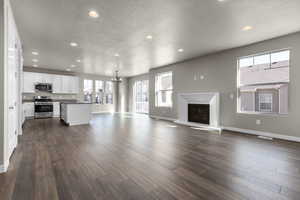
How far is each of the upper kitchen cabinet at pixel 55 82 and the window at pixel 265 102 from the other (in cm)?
961

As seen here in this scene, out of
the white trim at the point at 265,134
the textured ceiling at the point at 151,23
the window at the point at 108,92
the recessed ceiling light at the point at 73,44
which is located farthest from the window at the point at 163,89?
the recessed ceiling light at the point at 73,44

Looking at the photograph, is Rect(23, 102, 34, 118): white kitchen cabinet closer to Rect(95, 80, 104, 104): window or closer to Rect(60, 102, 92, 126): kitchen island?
Rect(60, 102, 92, 126): kitchen island

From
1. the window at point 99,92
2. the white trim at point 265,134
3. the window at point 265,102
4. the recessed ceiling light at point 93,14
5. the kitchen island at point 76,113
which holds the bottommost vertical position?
the white trim at point 265,134

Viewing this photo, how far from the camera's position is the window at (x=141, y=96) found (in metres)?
10.4

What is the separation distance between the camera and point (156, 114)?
829 cm

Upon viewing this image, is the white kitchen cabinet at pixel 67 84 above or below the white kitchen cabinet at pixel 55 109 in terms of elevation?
above

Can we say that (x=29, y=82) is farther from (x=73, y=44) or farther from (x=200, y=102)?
(x=200, y=102)

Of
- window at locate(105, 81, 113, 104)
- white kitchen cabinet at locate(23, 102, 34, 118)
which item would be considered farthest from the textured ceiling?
window at locate(105, 81, 113, 104)

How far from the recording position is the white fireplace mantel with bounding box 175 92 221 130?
17.3ft

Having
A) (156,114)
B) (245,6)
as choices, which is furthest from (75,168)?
(156,114)

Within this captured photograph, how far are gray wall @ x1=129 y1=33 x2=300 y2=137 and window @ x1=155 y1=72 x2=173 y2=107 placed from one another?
41 cm

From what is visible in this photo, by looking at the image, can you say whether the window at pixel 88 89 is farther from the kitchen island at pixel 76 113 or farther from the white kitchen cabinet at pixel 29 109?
the kitchen island at pixel 76 113

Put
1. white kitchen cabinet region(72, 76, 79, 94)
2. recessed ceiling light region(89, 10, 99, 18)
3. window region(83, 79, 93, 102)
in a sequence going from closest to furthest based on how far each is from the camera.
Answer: recessed ceiling light region(89, 10, 99, 18) < white kitchen cabinet region(72, 76, 79, 94) < window region(83, 79, 93, 102)

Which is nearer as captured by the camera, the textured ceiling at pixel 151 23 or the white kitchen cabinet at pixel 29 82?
the textured ceiling at pixel 151 23
